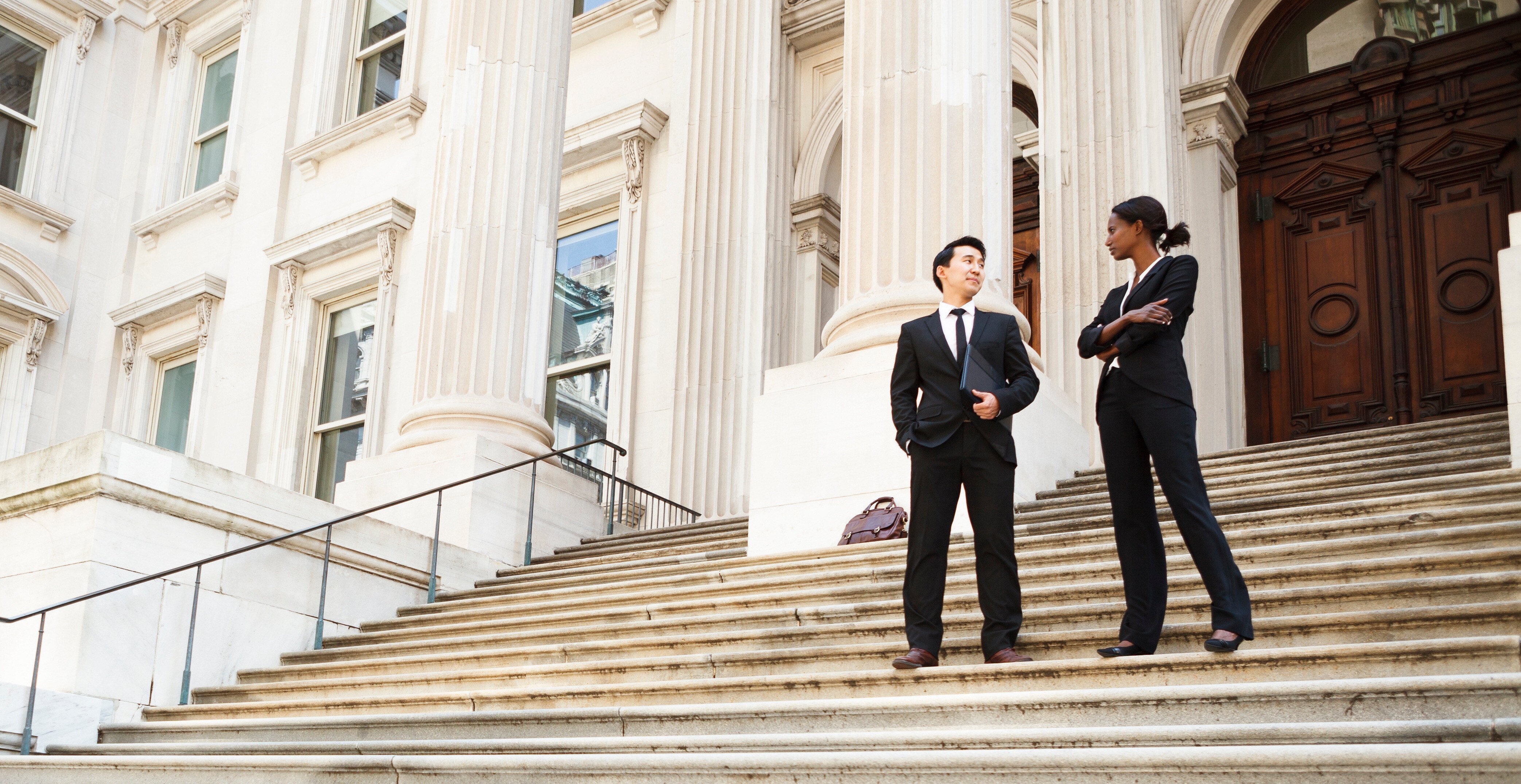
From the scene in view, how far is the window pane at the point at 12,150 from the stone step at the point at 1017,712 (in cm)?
1764

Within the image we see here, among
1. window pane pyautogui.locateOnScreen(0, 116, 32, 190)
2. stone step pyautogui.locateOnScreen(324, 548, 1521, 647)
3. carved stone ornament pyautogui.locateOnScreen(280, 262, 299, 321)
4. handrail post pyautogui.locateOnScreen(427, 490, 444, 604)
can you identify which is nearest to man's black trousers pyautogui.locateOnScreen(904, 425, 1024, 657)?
stone step pyautogui.locateOnScreen(324, 548, 1521, 647)

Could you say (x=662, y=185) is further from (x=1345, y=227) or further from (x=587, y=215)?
(x=1345, y=227)

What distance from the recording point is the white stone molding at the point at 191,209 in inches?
828

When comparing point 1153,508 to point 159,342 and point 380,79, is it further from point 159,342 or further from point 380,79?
point 159,342

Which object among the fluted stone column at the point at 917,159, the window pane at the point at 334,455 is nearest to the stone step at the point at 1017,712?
the fluted stone column at the point at 917,159

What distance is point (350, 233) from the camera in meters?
18.8

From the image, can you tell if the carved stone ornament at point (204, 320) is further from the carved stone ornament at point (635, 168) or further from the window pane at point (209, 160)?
Result: the carved stone ornament at point (635, 168)

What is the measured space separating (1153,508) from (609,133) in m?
12.8

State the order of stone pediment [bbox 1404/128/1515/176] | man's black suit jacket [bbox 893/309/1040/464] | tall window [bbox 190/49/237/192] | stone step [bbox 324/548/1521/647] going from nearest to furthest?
stone step [bbox 324/548/1521/647] < man's black suit jacket [bbox 893/309/1040/464] < stone pediment [bbox 1404/128/1515/176] < tall window [bbox 190/49/237/192]

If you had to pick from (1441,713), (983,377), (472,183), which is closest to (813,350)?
(472,183)

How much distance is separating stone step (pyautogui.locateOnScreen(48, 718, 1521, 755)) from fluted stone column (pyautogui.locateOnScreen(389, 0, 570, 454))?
6545mm

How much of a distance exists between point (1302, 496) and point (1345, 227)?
6.81 meters

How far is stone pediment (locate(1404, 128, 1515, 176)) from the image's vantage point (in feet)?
41.0

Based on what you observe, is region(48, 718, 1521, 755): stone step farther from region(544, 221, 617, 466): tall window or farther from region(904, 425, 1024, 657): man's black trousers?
region(544, 221, 617, 466): tall window
